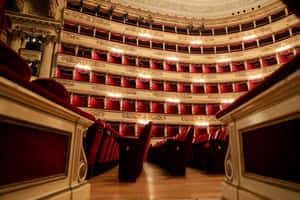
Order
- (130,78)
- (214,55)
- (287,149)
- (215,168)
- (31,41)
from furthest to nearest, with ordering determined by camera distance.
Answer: (214,55) → (130,78) → (31,41) → (215,168) → (287,149)

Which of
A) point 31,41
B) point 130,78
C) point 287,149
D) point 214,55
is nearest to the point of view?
point 287,149

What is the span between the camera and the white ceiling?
152 inches

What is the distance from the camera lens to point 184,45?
3.86 meters

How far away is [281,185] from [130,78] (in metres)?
3.18

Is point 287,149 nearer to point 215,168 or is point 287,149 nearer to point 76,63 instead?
point 215,168

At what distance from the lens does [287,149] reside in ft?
0.89

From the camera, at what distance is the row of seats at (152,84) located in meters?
3.01

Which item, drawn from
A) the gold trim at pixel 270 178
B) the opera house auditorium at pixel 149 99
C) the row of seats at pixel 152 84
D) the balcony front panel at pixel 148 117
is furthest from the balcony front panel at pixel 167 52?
the gold trim at pixel 270 178

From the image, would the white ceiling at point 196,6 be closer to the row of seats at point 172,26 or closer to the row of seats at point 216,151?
the row of seats at point 172,26

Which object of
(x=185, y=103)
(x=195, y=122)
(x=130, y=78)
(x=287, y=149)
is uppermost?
(x=130, y=78)

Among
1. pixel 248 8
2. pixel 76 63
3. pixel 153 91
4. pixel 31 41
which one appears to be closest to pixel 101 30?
pixel 76 63

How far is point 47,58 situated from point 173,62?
2.10 m

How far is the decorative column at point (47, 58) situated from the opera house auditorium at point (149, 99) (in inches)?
0.6

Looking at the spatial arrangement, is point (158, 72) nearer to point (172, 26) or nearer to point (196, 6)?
point (172, 26)
